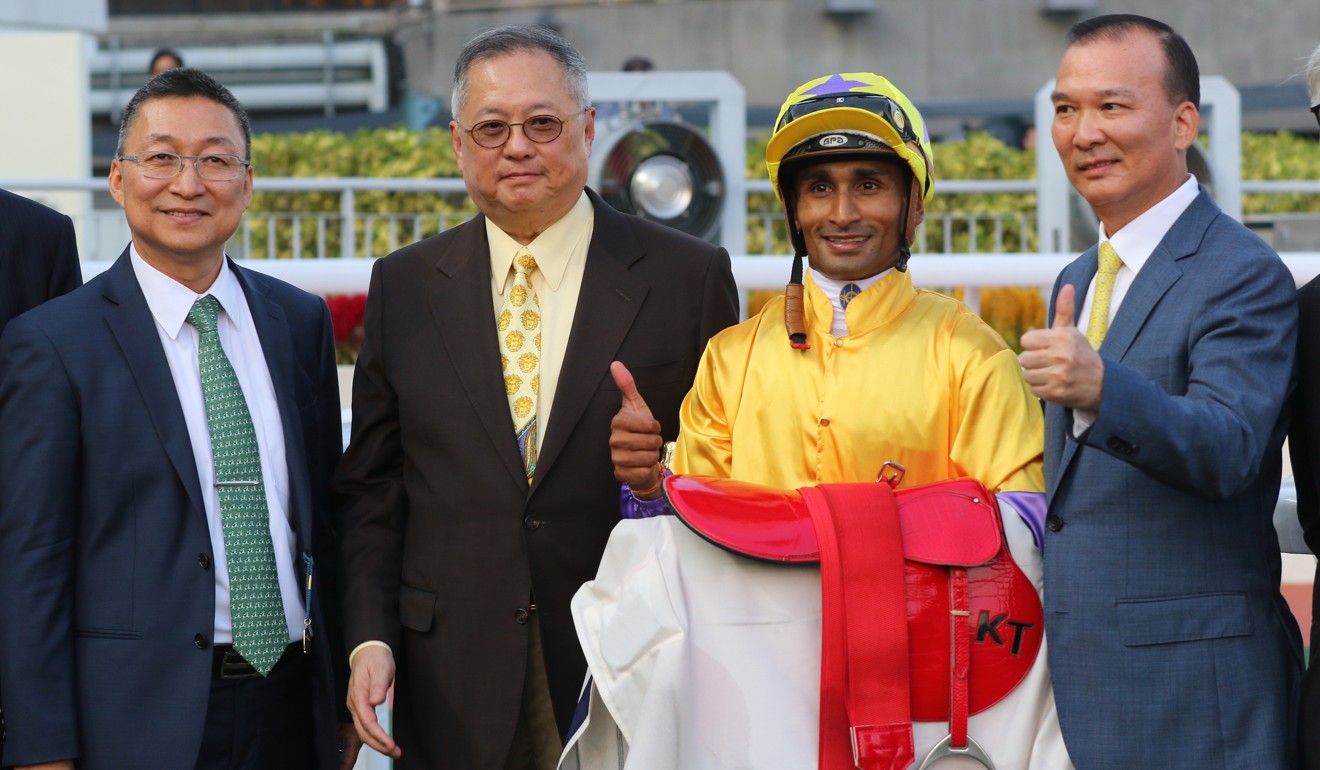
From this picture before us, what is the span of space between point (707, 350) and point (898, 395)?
386 mm

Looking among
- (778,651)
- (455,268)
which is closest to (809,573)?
(778,651)

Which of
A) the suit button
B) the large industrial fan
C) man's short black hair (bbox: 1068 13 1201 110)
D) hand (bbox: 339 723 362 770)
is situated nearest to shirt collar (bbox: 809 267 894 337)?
man's short black hair (bbox: 1068 13 1201 110)

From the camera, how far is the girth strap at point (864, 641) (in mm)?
2322

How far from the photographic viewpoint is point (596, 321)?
2.97m

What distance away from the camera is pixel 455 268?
306 centimetres

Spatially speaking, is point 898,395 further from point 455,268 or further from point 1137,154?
point 455,268

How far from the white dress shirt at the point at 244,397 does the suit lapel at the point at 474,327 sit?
362mm

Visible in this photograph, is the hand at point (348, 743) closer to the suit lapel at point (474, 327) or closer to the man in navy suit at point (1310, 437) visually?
the suit lapel at point (474, 327)

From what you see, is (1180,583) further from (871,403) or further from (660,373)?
(660,373)

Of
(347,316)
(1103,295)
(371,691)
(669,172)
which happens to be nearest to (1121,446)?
(1103,295)

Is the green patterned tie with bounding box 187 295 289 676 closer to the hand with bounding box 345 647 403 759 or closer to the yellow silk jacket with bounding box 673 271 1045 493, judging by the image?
the hand with bounding box 345 647 403 759

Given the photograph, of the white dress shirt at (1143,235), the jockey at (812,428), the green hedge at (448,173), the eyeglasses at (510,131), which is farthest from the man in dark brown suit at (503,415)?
the green hedge at (448,173)

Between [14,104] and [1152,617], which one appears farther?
[14,104]

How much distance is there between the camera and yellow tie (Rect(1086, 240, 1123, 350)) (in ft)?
8.04
